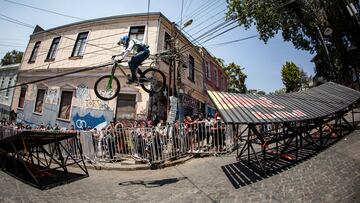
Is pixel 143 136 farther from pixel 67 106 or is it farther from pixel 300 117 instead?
pixel 67 106

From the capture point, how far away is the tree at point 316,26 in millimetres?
16906

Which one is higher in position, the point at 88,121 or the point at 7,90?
the point at 7,90

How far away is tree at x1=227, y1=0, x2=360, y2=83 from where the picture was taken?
16.9 m

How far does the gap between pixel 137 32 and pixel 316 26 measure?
13.6 m

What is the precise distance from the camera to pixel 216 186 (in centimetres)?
676

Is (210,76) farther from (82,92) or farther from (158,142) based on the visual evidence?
(158,142)

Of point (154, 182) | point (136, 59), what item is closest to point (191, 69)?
point (136, 59)

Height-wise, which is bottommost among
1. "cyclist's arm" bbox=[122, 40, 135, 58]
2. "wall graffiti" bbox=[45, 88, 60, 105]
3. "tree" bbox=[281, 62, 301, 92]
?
"wall graffiti" bbox=[45, 88, 60, 105]

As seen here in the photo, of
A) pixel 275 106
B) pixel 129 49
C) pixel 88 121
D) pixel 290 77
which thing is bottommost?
pixel 88 121

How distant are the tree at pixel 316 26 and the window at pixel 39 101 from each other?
53.9 ft

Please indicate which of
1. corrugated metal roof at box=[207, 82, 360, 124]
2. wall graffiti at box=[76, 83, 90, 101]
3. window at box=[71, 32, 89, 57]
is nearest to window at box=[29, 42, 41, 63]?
window at box=[71, 32, 89, 57]

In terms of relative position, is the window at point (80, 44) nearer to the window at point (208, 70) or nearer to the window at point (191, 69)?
the window at point (191, 69)

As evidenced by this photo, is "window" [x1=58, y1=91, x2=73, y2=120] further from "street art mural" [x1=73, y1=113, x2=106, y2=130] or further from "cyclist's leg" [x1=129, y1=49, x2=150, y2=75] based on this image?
"cyclist's leg" [x1=129, y1=49, x2=150, y2=75]

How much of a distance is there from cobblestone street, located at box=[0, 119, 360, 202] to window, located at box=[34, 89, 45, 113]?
10.6 metres
